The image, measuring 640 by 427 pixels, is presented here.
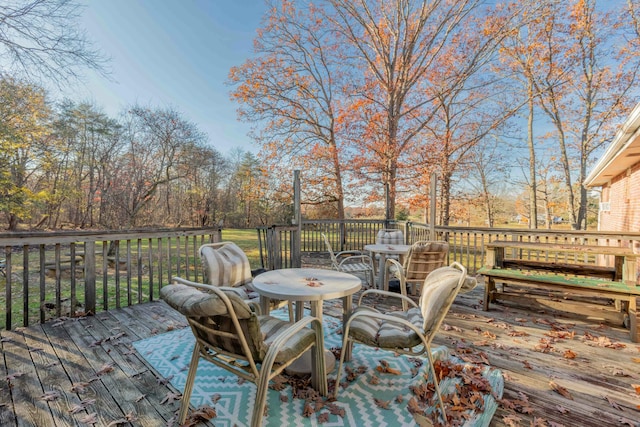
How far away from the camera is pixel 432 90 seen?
1066cm

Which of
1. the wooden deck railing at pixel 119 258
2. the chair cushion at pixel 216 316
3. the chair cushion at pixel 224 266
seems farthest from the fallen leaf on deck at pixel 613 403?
the chair cushion at pixel 224 266

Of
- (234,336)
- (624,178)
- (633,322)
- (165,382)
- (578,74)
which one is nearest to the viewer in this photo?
(234,336)

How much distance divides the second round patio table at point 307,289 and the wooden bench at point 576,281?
8.03 ft

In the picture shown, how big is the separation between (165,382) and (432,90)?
38.4 feet

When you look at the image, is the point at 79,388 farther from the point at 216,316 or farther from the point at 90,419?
the point at 216,316

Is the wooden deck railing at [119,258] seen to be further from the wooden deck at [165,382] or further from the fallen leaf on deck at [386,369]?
the fallen leaf on deck at [386,369]

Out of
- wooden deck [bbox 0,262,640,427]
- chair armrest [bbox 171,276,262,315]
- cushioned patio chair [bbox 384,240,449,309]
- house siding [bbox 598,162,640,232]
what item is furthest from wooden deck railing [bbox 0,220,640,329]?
chair armrest [bbox 171,276,262,315]

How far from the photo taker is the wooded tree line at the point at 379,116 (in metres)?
9.63

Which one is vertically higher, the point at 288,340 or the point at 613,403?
the point at 288,340

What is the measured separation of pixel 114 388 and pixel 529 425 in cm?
276

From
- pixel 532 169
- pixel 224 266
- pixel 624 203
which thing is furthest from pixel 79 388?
pixel 532 169

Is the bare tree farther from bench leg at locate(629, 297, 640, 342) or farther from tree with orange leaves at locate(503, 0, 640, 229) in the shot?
tree with orange leaves at locate(503, 0, 640, 229)

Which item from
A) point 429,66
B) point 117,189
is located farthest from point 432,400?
point 117,189

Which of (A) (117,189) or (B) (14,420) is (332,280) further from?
(A) (117,189)
